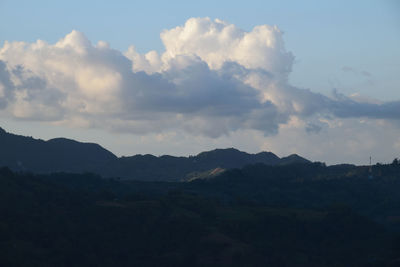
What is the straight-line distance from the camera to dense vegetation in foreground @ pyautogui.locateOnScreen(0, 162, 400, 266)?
87938 mm

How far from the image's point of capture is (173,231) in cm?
9981

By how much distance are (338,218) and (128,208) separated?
3513cm

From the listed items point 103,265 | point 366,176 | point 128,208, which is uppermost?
point 366,176

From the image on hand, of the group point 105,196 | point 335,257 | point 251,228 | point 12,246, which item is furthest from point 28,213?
point 335,257

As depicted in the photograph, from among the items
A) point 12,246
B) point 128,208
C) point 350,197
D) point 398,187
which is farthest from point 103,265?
point 398,187

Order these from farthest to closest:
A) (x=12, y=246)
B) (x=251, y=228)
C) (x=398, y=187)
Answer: (x=398, y=187), (x=251, y=228), (x=12, y=246)

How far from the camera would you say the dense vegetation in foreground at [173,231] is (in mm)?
87938

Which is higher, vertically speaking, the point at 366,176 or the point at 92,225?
the point at 366,176

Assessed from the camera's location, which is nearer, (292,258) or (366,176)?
(292,258)

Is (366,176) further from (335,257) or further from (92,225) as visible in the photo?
(92,225)

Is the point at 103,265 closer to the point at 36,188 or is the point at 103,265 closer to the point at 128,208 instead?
the point at 128,208

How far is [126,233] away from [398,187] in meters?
90.2

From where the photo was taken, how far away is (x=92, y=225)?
9838 centimetres

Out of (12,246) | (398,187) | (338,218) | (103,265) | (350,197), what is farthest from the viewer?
(398,187)
